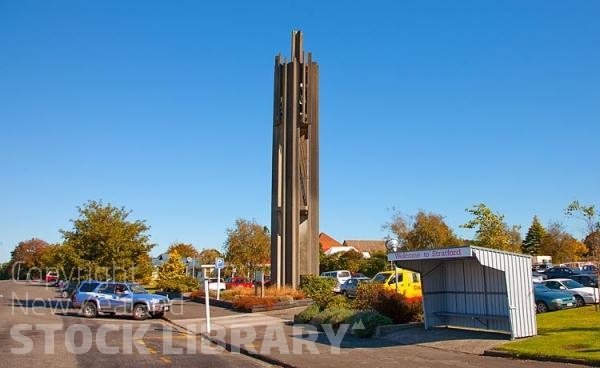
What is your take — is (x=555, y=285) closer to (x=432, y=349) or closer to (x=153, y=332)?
(x=432, y=349)

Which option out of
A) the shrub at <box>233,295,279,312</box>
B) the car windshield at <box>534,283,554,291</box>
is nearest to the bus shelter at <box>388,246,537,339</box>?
the car windshield at <box>534,283,554,291</box>

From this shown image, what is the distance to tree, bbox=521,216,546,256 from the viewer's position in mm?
96250

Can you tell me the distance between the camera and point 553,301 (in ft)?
85.4

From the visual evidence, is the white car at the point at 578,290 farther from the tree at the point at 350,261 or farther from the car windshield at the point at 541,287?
the tree at the point at 350,261

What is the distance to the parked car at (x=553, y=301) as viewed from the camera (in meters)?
26.0

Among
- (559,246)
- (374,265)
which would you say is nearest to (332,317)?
(374,265)

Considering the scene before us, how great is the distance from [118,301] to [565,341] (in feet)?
70.8

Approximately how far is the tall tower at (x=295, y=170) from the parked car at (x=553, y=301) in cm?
1600

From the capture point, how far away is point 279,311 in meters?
30.7

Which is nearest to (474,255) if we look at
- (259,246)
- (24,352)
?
Answer: (24,352)

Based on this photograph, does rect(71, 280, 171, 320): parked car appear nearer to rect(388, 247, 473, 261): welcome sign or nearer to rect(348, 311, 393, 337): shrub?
rect(348, 311, 393, 337): shrub

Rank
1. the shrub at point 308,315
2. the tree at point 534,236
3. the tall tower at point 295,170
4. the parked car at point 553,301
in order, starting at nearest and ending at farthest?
the shrub at point 308,315
the parked car at point 553,301
the tall tower at point 295,170
the tree at point 534,236

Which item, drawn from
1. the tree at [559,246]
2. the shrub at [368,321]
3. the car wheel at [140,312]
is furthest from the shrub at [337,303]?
the tree at [559,246]

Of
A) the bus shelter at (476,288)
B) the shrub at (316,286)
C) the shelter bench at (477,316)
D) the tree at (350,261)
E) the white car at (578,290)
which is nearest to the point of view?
the bus shelter at (476,288)
